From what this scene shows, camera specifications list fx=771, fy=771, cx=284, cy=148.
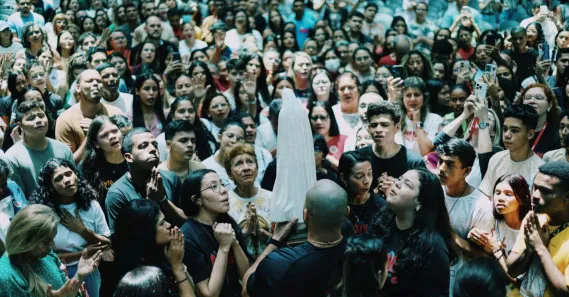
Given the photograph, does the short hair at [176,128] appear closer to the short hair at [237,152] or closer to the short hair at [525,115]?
the short hair at [237,152]

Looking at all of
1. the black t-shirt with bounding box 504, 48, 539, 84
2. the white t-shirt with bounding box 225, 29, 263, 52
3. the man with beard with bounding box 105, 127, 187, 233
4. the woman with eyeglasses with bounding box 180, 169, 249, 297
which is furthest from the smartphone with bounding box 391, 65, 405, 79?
the woman with eyeglasses with bounding box 180, 169, 249, 297

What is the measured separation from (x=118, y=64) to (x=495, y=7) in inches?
265

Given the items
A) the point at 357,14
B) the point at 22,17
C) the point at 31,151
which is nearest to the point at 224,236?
the point at 31,151

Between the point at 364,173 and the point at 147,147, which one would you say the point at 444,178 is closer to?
the point at 364,173

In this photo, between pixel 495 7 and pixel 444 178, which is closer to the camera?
pixel 444 178

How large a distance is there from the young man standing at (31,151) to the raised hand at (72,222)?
2.97 ft

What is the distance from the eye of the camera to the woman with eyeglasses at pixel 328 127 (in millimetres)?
6719

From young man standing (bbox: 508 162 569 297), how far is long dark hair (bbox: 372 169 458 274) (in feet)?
1.15

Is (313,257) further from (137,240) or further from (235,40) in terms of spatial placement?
(235,40)

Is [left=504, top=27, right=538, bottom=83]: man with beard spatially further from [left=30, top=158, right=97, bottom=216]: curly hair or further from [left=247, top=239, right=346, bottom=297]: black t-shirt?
[left=247, top=239, right=346, bottom=297]: black t-shirt

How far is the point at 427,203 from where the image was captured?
12.6 ft

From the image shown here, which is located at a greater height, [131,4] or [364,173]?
[364,173]

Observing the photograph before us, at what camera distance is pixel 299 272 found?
340cm

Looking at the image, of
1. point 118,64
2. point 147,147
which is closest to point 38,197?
point 147,147
